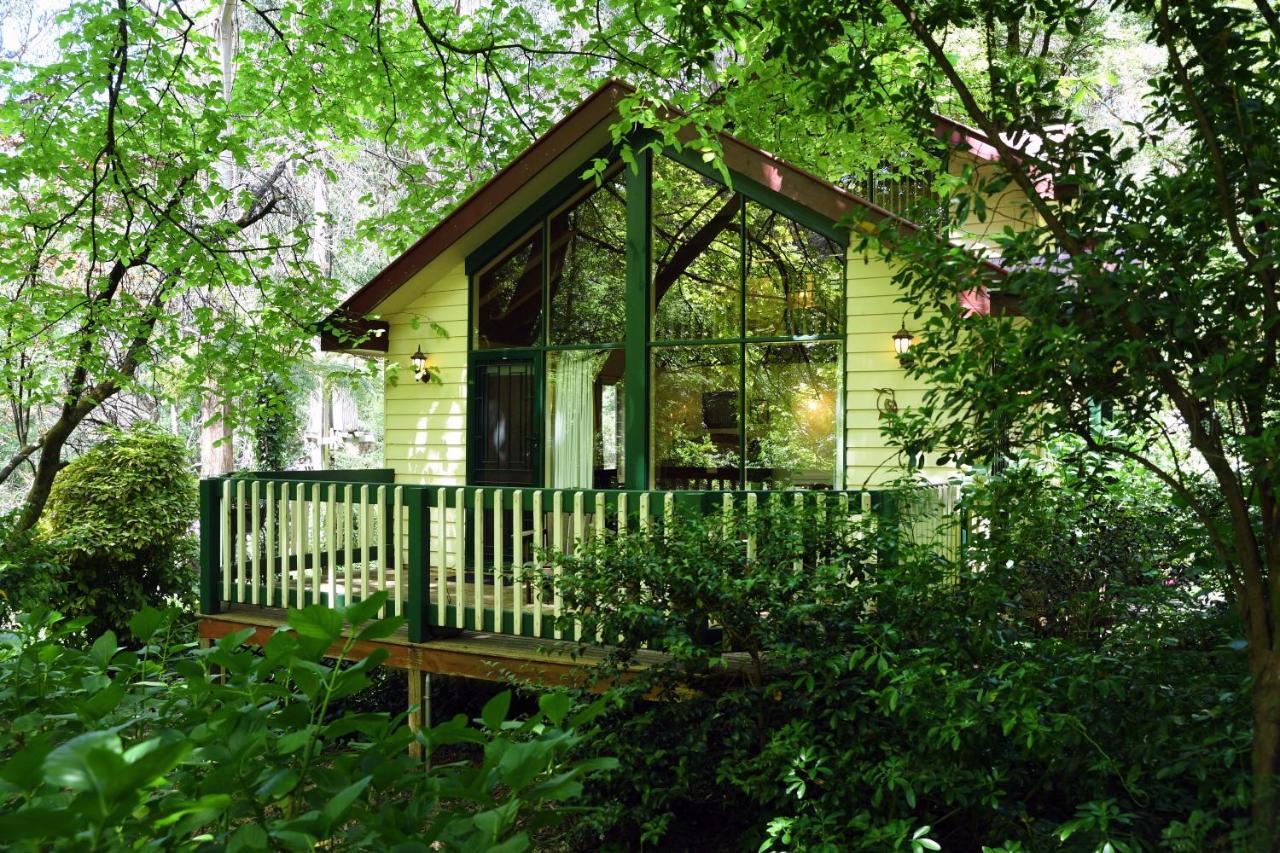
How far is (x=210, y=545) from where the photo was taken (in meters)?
8.02

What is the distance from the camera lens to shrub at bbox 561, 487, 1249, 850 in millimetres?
3658

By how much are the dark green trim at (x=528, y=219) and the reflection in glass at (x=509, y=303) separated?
11 centimetres

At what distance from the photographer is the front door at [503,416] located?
10.1 meters

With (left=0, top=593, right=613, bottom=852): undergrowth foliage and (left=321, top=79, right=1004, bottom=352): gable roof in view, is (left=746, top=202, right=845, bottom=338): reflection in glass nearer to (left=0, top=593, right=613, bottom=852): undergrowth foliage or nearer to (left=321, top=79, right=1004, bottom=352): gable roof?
(left=321, top=79, right=1004, bottom=352): gable roof

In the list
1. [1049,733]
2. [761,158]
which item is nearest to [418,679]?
[1049,733]

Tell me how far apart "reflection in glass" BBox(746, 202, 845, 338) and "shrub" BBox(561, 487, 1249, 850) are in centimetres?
361

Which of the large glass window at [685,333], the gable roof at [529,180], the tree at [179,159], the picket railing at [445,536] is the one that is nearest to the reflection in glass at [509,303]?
the large glass window at [685,333]

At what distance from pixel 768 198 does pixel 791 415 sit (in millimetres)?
1927

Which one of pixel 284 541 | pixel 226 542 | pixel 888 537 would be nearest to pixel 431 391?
pixel 226 542

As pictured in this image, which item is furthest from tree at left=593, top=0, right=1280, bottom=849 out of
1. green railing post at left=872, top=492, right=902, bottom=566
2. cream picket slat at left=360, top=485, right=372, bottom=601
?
cream picket slat at left=360, top=485, right=372, bottom=601

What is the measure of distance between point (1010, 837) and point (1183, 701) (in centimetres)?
91

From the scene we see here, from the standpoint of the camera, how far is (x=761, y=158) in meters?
8.51

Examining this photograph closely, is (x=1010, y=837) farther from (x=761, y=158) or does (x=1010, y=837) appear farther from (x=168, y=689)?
(x=761, y=158)

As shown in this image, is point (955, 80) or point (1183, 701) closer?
point (955, 80)
